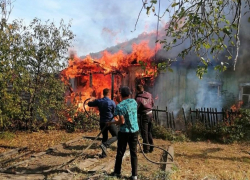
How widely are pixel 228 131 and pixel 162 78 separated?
542 cm

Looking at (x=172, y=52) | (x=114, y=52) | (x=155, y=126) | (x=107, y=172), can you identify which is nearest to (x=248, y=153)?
(x=155, y=126)

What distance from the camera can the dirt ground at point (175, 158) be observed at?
237 inches

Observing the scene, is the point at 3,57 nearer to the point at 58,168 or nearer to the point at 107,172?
the point at 58,168

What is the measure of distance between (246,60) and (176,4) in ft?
34.5

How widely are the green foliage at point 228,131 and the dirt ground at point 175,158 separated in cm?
42

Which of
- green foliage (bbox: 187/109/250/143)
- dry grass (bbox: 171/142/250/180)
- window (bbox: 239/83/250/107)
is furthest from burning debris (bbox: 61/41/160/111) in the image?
dry grass (bbox: 171/142/250/180)

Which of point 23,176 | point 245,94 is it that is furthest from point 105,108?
point 245,94

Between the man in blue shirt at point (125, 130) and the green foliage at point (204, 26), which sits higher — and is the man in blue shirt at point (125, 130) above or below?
below

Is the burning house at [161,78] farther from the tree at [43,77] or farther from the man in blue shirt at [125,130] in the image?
the man in blue shirt at [125,130]

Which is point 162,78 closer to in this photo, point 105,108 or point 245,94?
point 245,94

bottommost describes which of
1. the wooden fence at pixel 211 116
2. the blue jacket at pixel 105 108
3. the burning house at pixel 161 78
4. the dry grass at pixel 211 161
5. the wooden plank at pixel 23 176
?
the dry grass at pixel 211 161

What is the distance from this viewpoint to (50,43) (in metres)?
12.1

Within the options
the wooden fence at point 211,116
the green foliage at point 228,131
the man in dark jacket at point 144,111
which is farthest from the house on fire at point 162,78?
the man in dark jacket at point 144,111

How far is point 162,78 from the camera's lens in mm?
14977
